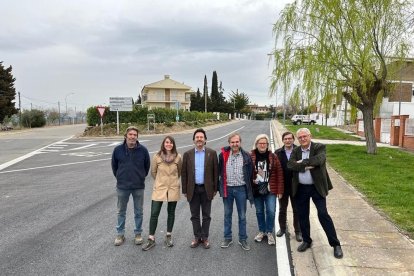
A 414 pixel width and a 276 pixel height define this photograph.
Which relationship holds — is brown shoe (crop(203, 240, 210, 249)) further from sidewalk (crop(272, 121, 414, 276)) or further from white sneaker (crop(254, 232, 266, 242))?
sidewalk (crop(272, 121, 414, 276))

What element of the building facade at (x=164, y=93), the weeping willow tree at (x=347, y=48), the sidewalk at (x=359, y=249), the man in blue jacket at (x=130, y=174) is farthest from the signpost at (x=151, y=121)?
the building facade at (x=164, y=93)

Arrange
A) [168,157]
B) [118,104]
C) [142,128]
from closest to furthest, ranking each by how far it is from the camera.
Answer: [168,157] < [118,104] < [142,128]

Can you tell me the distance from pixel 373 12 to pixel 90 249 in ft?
45.8

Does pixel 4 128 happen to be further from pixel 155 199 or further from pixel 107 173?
pixel 155 199

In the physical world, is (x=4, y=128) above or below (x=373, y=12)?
below

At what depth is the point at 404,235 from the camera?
5469mm

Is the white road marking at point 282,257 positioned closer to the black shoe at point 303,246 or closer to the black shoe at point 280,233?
the black shoe at point 280,233

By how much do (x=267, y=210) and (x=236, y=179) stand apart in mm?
674

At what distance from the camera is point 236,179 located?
529 cm

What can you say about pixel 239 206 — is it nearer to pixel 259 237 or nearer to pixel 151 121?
pixel 259 237

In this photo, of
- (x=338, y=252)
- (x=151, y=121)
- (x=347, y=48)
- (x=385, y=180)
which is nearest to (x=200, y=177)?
(x=338, y=252)

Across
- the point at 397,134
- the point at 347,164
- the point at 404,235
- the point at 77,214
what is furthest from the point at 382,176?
the point at 397,134

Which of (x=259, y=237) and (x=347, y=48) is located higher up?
(x=347, y=48)

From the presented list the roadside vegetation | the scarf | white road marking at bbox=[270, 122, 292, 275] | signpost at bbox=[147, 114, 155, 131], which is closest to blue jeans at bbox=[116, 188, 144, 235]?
the scarf
